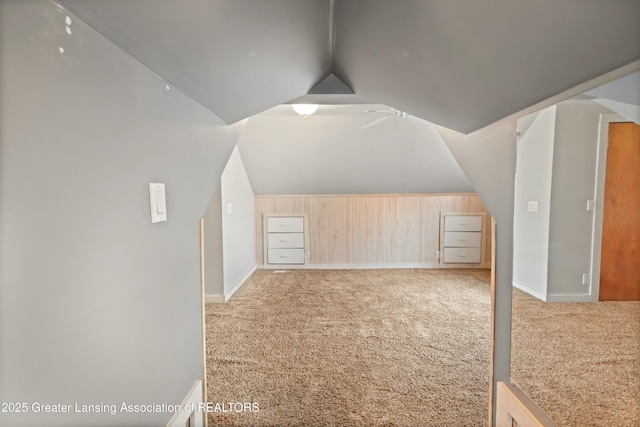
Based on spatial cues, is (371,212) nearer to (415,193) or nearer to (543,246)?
(415,193)

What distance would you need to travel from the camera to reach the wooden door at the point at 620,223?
1630mm

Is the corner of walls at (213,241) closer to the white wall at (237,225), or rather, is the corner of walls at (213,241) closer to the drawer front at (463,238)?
the white wall at (237,225)

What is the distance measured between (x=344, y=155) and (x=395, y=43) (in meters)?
3.42

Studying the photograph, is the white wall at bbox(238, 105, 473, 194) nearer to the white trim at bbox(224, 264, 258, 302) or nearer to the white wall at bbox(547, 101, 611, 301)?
the white trim at bbox(224, 264, 258, 302)

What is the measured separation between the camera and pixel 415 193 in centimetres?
489

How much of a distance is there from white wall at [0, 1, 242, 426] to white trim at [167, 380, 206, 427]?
0.10m

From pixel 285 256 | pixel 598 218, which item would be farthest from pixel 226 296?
pixel 598 218

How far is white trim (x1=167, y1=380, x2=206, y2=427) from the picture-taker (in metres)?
0.97

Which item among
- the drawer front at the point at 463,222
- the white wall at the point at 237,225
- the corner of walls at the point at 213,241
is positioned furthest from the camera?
the drawer front at the point at 463,222

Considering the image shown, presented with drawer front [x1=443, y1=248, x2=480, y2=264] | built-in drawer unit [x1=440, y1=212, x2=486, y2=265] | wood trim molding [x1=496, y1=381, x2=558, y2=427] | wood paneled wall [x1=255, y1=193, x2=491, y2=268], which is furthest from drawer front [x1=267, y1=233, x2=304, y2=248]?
wood trim molding [x1=496, y1=381, x2=558, y2=427]

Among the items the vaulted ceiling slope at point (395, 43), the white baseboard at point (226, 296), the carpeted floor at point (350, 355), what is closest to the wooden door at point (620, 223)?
the carpeted floor at point (350, 355)

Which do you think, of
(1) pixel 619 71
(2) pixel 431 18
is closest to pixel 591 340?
(1) pixel 619 71

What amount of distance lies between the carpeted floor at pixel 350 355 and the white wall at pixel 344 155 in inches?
64.8

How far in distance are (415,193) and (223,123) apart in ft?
13.3
